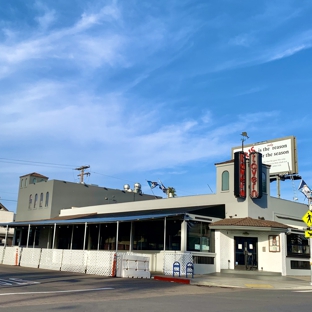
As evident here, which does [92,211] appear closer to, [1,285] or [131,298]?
[1,285]

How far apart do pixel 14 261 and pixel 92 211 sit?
8.71 metres

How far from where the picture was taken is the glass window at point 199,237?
24703 millimetres

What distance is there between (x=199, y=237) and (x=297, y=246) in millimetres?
6898

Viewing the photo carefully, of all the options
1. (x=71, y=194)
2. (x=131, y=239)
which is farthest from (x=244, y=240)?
(x=71, y=194)

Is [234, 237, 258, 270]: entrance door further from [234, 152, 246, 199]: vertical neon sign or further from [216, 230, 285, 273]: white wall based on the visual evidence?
[234, 152, 246, 199]: vertical neon sign

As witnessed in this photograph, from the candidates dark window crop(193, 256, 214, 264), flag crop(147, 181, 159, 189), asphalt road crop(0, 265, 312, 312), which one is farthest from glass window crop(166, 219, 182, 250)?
flag crop(147, 181, 159, 189)

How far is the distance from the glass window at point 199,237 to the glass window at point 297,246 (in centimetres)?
496

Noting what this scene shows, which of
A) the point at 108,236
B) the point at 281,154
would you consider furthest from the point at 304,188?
the point at 108,236

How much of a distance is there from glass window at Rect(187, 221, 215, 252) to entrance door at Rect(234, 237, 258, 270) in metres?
1.68

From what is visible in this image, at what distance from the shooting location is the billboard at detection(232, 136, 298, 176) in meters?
35.7

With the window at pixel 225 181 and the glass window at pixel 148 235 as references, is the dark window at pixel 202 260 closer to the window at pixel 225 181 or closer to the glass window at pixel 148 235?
the glass window at pixel 148 235

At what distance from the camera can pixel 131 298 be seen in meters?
12.5

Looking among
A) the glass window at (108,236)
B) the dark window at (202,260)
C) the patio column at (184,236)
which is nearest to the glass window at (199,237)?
the patio column at (184,236)

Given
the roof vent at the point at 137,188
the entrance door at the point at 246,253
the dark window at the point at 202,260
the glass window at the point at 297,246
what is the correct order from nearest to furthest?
1. the dark window at the point at 202,260
2. the entrance door at the point at 246,253
3. the glass window at the point at 297,246
4. the roof vent at the point at 137,188
